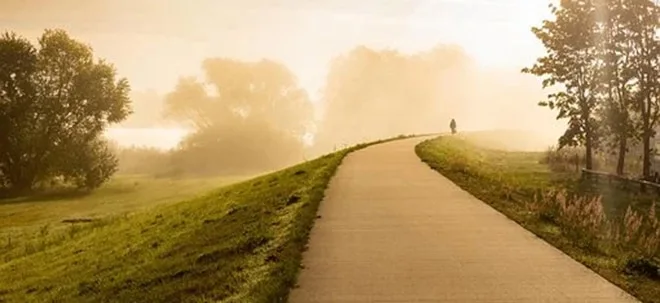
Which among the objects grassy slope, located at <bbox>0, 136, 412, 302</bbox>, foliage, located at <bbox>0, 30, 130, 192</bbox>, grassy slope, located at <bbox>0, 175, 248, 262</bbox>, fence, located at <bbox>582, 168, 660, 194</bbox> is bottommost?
grassy slope, located at <bbox>0, 175, 248, 262</bbox>

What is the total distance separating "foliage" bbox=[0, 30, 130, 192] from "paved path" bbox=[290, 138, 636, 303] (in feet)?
144

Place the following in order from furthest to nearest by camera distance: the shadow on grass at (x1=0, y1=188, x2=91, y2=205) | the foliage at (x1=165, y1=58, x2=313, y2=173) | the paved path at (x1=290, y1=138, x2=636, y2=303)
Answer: the foliage at (x1=165, y1=58, x2=313, y2=173) < the shadow on grass at (x1=0, y1=188, x2=91, y2=205) < the paved path at (x1=290, y1=138, x2=636, y2=303)

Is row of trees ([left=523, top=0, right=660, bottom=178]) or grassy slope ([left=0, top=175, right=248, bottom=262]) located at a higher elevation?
row of trees ([left=523, top=0, right=660, bottom=178])

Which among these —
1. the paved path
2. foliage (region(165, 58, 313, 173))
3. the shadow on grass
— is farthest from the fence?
foliage (region(165, 58, 313, 173))

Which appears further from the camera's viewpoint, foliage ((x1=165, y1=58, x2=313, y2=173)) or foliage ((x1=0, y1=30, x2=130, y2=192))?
foliage ((x1=165, y1=58, x2=313, y2=173))

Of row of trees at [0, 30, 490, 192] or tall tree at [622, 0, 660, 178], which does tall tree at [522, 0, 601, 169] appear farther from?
row of trees at [0, 30, 490, 192]

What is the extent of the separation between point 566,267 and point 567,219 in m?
4.73

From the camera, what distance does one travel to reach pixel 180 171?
3187 inches

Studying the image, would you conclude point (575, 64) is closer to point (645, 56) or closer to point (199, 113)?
point (645, 56)

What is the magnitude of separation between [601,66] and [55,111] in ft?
150

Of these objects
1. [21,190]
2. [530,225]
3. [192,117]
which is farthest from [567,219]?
[192,117]

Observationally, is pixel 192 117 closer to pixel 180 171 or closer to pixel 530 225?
pixel 180 171

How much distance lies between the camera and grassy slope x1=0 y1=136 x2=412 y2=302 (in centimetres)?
1020

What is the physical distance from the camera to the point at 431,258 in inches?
416
